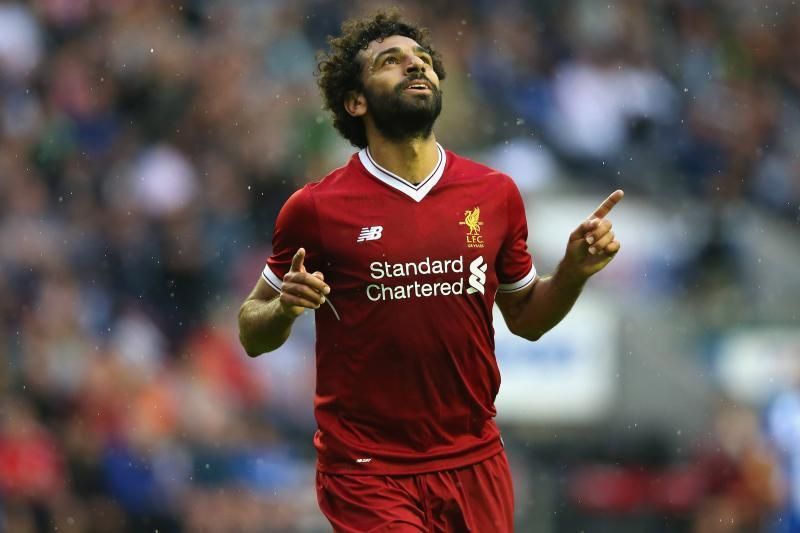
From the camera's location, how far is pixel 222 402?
38.4 ft

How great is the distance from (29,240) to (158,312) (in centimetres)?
122

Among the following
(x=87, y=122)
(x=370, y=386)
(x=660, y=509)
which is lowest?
(x=660, y=509)

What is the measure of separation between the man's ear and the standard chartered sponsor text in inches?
27.7

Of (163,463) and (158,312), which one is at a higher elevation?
(158,312)

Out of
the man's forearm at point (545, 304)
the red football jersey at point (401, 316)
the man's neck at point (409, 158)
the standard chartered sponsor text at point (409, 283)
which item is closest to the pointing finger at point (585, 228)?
the man's forearm at point (545, 304)

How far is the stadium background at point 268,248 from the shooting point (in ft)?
37.0

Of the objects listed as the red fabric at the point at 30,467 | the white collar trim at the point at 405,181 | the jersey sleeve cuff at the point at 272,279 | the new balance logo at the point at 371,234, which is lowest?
the red fabric at the point at 30,467

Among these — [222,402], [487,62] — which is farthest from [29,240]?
[487,62]

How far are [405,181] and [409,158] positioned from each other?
9 centimetres

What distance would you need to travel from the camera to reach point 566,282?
18.0 ft

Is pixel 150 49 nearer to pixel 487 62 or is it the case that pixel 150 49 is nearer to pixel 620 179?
pixel 487 62

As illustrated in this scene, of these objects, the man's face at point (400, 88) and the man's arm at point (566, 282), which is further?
the man's face at point (400, 88)

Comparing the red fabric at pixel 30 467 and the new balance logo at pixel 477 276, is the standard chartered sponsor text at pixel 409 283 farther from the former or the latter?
the red fabric at pixel 30 467

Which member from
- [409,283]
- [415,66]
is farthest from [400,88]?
[409,283]
